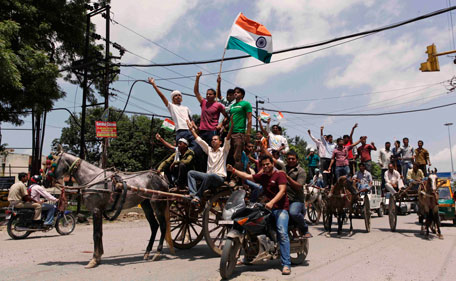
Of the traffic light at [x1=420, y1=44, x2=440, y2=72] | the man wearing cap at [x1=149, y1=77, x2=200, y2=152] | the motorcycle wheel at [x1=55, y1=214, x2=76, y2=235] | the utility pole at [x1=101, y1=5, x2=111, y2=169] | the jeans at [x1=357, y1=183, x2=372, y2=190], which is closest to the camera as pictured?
the man wearing cap at [x1=149, y1=77, x2=200, y2=152]

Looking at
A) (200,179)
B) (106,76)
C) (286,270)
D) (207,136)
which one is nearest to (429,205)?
(286,270)

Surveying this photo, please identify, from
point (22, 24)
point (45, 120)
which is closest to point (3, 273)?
point (22, 24)

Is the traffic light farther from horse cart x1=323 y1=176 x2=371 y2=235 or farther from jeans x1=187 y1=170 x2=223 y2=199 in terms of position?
jeans x1=187 y1=170 x2=223 y2=199

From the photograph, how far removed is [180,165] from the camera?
324 inches

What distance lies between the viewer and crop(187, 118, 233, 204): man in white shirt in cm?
770

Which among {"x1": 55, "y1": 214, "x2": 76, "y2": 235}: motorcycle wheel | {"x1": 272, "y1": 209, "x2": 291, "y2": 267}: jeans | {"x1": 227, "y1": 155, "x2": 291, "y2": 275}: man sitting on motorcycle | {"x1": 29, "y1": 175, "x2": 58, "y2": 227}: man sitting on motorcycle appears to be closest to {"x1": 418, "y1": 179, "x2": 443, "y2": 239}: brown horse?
{"x1": 227, "y1": 155, "x2": 291, "y2": 275}: man sitting on motorcycle

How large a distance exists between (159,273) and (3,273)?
9.35 feet

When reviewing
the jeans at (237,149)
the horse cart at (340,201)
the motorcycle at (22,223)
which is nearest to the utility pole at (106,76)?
the motorcycle at (22,223)

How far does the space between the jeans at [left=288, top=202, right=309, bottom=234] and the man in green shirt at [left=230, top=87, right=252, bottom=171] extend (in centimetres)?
180

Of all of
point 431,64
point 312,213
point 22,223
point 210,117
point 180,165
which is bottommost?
point 312,213

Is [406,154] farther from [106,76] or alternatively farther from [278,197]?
[106,76]

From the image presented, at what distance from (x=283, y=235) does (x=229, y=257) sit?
3.56 feet

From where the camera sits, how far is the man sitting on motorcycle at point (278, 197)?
6.59 meters

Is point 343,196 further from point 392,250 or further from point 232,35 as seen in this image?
point 232,35
